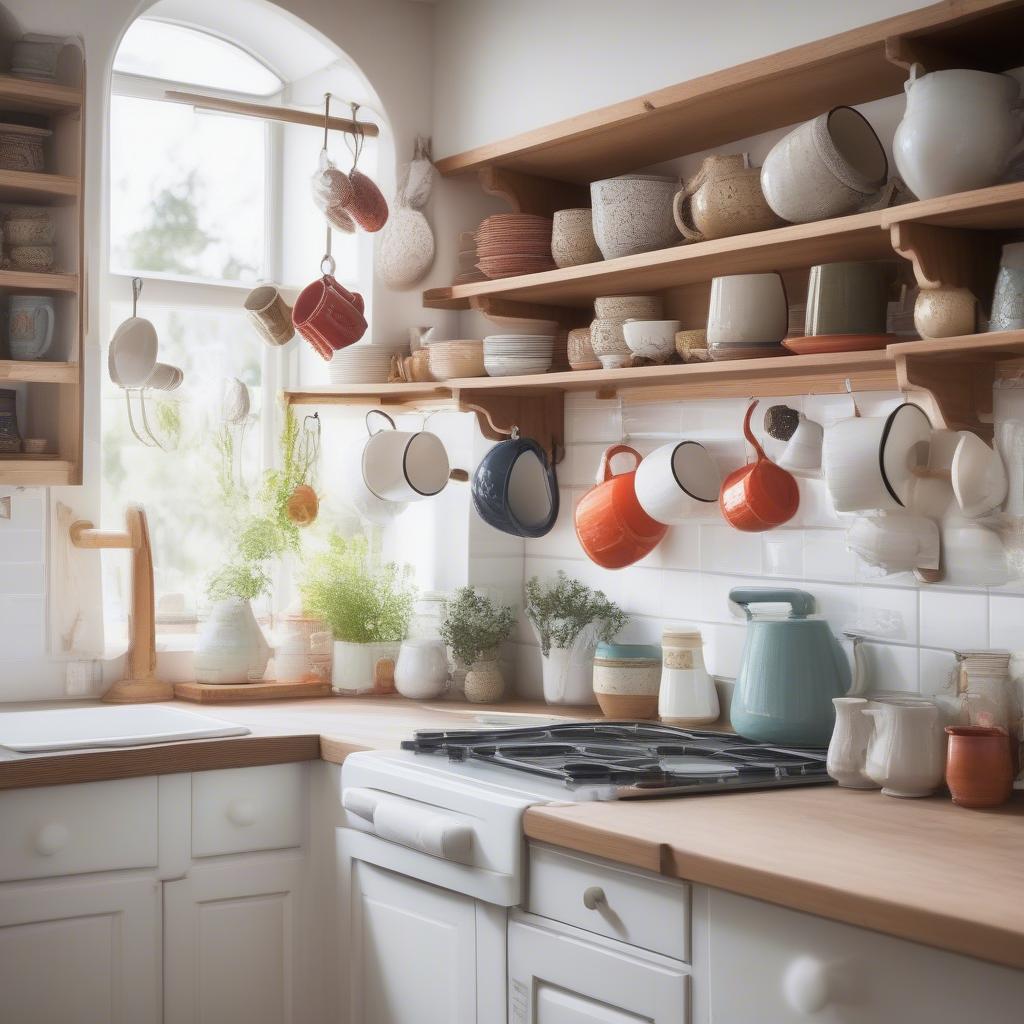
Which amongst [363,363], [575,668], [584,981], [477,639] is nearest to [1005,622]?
[584,981]

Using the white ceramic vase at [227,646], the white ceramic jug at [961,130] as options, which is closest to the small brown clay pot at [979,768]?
the white ceramic jug at [961,130]

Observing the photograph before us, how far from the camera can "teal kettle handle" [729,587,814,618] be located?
8.39 ft

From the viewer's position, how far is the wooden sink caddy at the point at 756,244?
210cm

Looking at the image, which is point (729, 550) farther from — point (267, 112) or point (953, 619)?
point (267, 112)

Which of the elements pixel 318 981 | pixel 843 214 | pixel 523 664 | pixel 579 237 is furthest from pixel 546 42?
pixel 318 981

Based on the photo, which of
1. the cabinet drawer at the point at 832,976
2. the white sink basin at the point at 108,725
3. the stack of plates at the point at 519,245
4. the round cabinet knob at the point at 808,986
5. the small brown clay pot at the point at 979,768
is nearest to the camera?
the cabinet drawer at the point at 832,976

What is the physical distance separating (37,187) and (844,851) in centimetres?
207

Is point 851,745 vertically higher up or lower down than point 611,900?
higher up

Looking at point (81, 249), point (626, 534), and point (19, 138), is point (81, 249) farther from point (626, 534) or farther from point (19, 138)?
point (626, 534)

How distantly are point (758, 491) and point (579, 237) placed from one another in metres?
0.67

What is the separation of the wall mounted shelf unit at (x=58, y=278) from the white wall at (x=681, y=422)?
0.88 meters

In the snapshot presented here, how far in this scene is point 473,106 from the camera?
3.19 metres

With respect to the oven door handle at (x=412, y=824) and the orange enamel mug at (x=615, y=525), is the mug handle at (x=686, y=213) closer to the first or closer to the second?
the orange enamel mug at (x=615, y=525)

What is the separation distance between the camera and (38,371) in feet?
9.18
